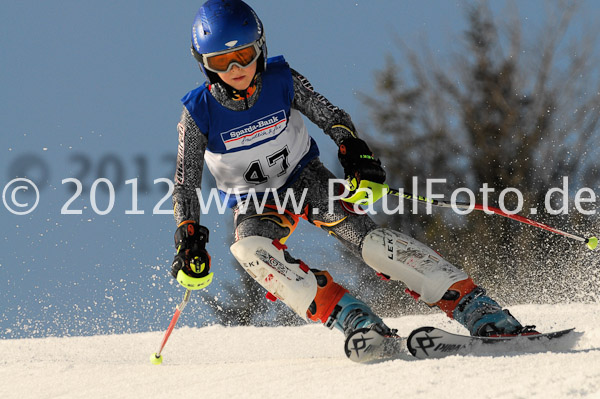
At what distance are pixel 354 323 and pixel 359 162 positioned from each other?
0.89 metres

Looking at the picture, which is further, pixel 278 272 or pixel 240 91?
pixel 240 91

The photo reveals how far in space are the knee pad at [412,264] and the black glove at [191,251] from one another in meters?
0.91

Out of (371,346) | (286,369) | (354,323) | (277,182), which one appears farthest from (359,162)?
(286,369)

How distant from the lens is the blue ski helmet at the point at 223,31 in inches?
153

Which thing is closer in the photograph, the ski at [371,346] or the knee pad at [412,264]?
the ski at [371,346]

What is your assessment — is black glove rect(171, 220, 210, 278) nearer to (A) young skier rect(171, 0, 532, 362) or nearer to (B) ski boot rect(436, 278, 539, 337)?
(A) young skier rect(171, 0, 532, 362)

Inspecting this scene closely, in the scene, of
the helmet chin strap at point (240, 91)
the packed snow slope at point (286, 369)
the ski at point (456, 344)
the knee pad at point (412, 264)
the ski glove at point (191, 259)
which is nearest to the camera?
the packed snow slope at point (286, 369)

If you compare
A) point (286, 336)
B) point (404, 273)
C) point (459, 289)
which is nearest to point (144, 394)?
point (404, 273)

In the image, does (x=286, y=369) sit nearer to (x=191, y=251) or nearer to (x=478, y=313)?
(x=191, y=251)

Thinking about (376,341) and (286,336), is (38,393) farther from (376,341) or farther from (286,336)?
(286,336)

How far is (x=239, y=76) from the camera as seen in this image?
3.98 meters

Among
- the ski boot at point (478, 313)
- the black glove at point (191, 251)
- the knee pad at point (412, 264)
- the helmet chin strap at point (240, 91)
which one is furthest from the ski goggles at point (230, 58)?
the ski boot at point (478, 313)

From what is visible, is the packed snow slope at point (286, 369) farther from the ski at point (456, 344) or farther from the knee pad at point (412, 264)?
the knee pad at point (412, 264)

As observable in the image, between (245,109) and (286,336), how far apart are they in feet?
8.18
